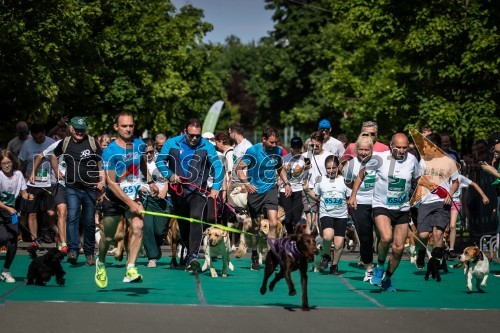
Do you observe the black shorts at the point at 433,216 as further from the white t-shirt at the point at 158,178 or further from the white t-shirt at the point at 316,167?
the white t-shirt at the point at 158,178

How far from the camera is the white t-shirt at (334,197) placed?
53.0ft

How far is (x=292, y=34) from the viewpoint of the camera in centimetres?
7438

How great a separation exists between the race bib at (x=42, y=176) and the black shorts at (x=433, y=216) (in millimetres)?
7473

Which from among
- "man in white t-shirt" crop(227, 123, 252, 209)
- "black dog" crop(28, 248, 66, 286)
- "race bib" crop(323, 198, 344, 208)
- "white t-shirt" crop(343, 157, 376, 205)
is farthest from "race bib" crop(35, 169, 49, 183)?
"white t-shirt" crop(343, 157, 376, 205)

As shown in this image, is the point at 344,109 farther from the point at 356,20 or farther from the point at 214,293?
the point at 214,293

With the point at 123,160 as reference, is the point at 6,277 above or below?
below

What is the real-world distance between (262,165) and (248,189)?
0.45 m

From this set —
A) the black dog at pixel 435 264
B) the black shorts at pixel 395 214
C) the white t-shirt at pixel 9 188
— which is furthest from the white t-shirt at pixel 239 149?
the black shorts at pixel 395 214

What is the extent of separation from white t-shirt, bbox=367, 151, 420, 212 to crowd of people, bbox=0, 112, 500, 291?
0.01 m

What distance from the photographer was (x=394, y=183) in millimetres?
13445

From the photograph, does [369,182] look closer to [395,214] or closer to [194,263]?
[395,214]

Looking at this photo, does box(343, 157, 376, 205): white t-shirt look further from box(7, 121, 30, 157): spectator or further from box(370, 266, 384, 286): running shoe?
box(7, 121, 30, 157): spectator

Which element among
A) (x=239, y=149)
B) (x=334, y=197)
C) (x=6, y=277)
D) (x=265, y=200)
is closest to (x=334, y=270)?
(x=334, y=197)

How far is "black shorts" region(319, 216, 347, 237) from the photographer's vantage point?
16219 mm
